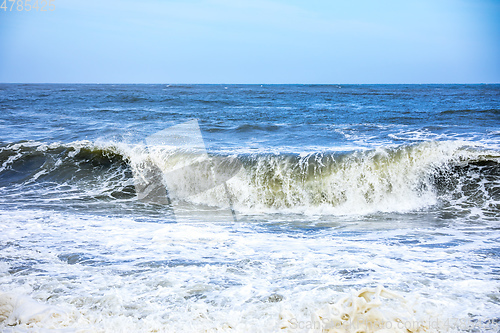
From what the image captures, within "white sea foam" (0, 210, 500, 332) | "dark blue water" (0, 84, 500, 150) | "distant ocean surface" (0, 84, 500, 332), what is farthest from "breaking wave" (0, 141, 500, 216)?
"dark blue water" (0, 84, 500, 150)

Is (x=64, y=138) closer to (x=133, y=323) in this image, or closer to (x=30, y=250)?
(x=30, y=250)

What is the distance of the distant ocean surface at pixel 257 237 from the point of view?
296 centimetres

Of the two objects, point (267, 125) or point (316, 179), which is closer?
→ point (316, 179)

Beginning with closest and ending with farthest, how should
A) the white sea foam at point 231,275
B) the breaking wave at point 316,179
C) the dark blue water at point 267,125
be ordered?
1. the white sea foam at point 231,275
2. the breaking wave at point 316,179
3. the dark blue water at point 267,125

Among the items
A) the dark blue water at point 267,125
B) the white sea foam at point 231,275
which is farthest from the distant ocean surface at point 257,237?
the dark blue water at point 267,125

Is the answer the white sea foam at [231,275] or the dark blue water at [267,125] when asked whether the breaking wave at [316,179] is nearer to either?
the white sea foam at [231,275]

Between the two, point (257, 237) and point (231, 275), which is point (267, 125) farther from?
point (231, 275)

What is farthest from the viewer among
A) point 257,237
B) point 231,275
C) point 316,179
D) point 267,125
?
point 267,125

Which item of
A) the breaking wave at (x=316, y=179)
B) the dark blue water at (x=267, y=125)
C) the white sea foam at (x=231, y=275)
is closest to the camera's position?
the white sea foam at (x=231, y=275)

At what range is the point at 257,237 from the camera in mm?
5371

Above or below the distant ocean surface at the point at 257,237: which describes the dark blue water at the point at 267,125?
above

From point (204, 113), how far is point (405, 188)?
1345 centimetres

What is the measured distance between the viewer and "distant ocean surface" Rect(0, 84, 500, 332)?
296 cm

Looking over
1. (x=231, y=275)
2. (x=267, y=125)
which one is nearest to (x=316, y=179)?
(x=231, y=275)
